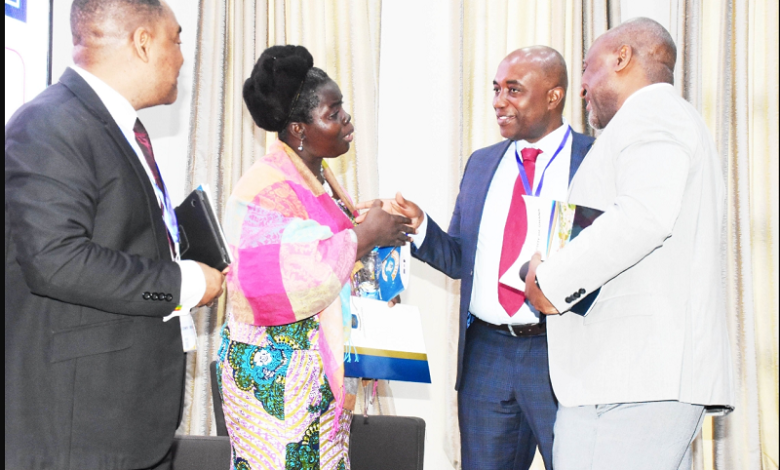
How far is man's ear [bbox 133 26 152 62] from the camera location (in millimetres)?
1820

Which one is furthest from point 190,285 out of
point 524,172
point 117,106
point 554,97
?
point 554,97

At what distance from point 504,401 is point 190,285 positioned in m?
1.50

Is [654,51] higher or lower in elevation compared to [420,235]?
higher

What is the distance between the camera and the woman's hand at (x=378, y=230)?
240 cm

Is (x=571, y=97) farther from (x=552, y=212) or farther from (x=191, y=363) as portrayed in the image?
(x=191, y=363)

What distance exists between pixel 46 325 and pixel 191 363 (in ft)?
10.2

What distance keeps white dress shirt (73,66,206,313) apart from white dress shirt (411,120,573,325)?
53.9 inches

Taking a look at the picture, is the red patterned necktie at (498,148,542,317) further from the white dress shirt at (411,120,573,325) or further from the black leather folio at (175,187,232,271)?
the black leather folio at (175,187,232,271)

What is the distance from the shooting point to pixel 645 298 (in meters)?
1.87

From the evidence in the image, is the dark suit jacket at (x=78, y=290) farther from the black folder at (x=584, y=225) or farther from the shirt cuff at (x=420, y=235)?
the shirt cuff at (x=420, y=235)

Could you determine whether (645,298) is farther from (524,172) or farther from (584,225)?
(524,172)

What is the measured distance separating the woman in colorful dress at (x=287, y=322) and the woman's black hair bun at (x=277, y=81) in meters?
0.21

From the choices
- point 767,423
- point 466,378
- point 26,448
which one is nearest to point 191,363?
point 466,378

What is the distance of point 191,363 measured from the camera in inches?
181
